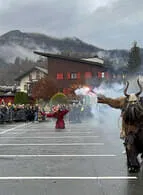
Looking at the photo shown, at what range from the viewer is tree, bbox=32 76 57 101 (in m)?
81.4

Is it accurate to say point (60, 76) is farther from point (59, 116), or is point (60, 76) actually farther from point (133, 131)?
point (133, 131)

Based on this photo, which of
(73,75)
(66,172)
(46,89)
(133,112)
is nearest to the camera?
(133,112)

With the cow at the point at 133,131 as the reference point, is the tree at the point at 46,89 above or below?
above

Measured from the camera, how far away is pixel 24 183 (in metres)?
9.02

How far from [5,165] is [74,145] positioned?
17.2 feet

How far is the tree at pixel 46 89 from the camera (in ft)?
267

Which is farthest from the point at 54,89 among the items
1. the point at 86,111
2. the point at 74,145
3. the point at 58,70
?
the point at 74,145

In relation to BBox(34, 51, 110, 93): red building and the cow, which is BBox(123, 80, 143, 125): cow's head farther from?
BBox(34, 51, 110, 93): red building

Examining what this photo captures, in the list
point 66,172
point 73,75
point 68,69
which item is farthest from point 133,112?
point 68,69

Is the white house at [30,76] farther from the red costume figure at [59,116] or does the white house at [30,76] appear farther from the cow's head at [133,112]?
the cow's head at [133,112]

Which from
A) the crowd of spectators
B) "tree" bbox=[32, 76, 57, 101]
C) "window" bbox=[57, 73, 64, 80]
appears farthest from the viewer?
"window" bbox=[57, 73, 64, 80]

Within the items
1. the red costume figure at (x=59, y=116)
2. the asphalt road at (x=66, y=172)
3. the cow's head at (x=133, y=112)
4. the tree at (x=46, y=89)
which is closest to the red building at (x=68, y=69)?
the tree at (x=46, y=89)

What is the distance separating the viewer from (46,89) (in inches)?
3187

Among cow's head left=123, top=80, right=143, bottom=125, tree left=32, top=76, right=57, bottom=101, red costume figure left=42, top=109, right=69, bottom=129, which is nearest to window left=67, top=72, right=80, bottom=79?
tree left=32, top=76, right=57, bottom=101
